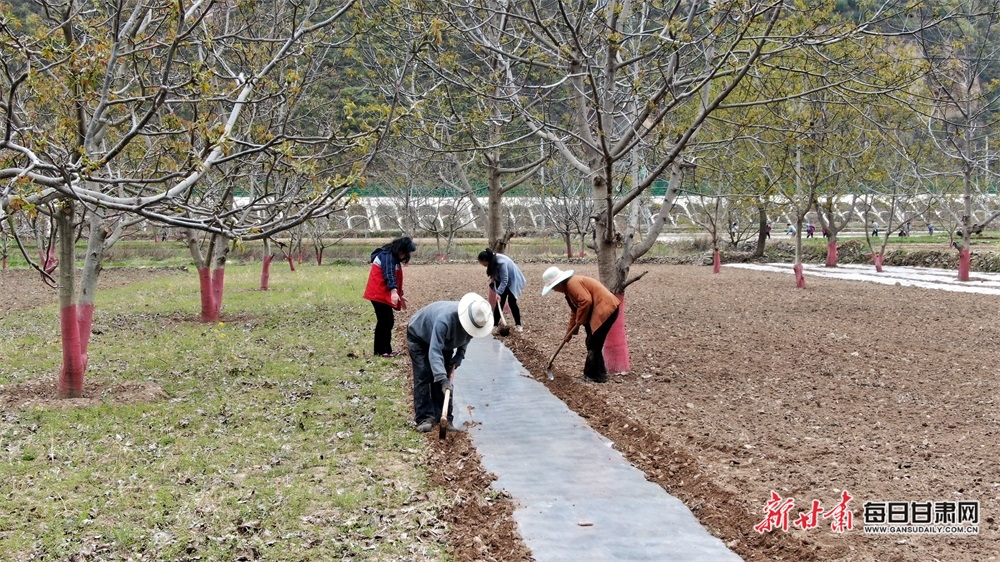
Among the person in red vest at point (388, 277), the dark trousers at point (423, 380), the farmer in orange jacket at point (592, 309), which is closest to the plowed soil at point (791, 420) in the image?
the farmer in orange jacket at point (592, 309)

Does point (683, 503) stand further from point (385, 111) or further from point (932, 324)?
point (932, 324)

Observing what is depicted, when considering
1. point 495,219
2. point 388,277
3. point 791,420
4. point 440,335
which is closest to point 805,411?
point 791,420

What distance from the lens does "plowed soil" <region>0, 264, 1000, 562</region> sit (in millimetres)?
5948

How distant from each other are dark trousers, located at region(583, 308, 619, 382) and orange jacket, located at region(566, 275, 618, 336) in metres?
0.11

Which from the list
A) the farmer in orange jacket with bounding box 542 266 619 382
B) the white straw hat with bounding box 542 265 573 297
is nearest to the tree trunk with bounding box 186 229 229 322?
the white straw hat with bounding box 542 265 573 297

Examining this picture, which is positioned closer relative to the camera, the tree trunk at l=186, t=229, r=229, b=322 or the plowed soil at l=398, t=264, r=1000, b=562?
the plowed soil at l=398, t=264, r=1000, b=562

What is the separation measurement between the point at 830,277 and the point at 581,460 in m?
23.5

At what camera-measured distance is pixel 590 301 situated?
425 inches

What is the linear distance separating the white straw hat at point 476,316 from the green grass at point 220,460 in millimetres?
1220

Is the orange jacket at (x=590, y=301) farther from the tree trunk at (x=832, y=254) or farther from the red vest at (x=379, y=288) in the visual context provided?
the tree trunk at (x=832, y=254)

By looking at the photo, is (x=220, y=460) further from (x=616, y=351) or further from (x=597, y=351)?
(x=616, y=351)

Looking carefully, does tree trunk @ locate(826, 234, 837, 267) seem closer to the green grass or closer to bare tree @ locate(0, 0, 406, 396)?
the green grass

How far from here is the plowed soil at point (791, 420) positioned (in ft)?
19.5

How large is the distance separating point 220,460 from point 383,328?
592 cm
